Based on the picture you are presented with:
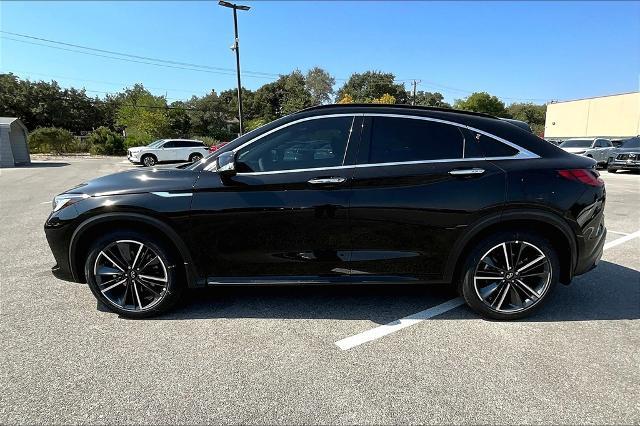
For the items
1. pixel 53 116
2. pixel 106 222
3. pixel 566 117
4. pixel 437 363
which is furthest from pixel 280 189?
pixel 53 116

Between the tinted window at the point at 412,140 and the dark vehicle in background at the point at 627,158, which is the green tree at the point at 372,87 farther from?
the tinted window at the point at 412,140

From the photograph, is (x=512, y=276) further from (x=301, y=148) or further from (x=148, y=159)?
(x=148, y=159)

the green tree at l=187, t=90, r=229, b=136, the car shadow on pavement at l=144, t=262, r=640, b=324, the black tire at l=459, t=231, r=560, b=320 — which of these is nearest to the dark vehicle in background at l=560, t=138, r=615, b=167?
the car shadow on pavement at l=144, t=262, r=640, b=324

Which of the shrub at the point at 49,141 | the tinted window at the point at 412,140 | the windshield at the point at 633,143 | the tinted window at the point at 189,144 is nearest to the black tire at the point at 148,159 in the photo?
the tinted window at the point at 189,144

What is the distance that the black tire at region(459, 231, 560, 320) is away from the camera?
10.8 feet

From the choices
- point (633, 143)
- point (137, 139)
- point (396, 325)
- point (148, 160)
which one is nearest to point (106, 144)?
point (137, 139)

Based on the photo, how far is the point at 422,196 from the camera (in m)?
3.21

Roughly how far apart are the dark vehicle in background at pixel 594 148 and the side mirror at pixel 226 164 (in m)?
20.7

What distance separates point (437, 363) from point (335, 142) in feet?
6.26

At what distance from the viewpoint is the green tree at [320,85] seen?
232 feet

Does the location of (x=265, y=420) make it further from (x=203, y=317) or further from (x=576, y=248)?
(x=576, y=248)

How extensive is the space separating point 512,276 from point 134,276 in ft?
10.8

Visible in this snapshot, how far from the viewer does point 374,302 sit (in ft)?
12.3

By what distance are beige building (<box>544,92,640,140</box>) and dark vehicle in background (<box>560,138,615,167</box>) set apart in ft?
63.3
